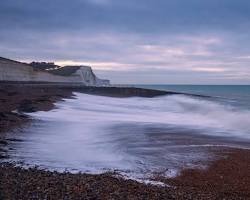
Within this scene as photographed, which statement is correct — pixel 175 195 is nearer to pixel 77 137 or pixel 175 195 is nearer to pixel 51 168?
pixel 51 168

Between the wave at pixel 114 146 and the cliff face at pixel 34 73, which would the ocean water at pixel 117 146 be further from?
the cliff face at pixel 34 73

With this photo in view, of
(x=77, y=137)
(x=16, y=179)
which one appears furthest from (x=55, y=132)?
(x=16, y=179)

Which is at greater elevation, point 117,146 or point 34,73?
point 34,73

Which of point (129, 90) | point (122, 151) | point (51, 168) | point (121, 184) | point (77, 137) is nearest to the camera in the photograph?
point (121, 184)

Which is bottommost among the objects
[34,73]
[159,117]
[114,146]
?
[159,117]

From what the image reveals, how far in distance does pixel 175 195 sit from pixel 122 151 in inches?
183

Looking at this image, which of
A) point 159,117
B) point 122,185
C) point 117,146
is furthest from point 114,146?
point 159,117

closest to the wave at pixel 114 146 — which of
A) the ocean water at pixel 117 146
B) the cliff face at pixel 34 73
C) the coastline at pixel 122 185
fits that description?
the ocean water at pixel 117 146

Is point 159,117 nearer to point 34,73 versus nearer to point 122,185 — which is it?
point 122,185

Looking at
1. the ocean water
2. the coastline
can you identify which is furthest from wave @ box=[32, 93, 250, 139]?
the coastline

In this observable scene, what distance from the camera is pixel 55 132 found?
617 inches

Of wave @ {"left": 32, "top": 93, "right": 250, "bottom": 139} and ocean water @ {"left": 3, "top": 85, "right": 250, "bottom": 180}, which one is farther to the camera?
wave @ {"left": 32, "top": 93, "right": 250, "bottom": 139}

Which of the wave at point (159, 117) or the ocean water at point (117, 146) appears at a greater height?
the ocean water at point (117, 146)

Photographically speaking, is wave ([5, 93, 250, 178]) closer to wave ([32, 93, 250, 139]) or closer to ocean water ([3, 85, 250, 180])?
ocean water ([3, 85, 250, 180])
